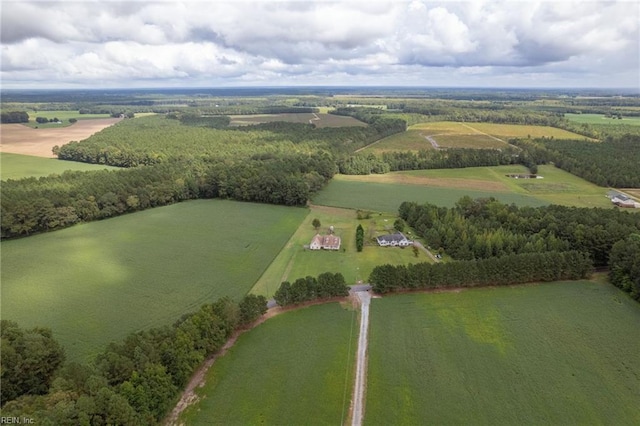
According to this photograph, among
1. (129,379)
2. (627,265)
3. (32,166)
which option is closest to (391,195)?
(627,265)

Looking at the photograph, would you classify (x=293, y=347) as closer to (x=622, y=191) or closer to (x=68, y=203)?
(x=68, y=203)

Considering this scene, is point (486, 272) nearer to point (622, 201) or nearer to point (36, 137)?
point (622, 201)

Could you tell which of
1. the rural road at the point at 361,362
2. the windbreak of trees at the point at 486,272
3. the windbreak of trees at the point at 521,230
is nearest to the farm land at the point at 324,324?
the rural road at the point at 361,362

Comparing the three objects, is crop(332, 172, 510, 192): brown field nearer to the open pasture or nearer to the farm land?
the open pasture

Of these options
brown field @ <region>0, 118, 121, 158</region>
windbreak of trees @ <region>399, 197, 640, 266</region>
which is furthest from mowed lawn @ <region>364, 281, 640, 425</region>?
brown field @ <region>0, 118, 121, 158</region>

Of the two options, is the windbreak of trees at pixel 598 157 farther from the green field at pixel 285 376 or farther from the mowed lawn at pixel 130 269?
the green field at pixel 285 376

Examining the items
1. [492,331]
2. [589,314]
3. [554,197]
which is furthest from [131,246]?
[554,197]

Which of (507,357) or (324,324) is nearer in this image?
(507,357)
